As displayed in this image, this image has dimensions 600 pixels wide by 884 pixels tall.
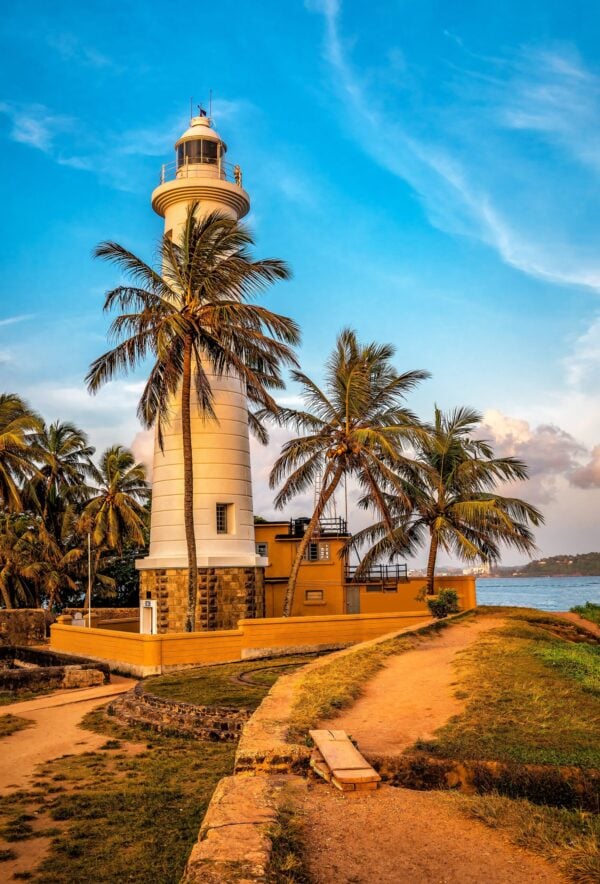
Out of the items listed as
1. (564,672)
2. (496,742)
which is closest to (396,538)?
(564,672)

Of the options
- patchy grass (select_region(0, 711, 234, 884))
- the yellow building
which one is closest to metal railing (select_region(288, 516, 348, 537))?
the yellow building

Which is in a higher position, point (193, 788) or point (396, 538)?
point (396, 538)

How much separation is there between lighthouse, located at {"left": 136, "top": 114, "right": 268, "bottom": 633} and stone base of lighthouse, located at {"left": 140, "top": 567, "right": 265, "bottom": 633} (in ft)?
→ 0.09

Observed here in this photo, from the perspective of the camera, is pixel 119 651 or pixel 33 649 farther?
pixel 33 649

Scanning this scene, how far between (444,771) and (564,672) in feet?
18.7

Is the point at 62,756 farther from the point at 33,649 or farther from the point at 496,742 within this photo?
the point at 33,649

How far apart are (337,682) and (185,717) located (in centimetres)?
281

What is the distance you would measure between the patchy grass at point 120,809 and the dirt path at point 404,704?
1957 millimetres

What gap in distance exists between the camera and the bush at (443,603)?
76.4 feet

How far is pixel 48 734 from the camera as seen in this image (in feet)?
43.5

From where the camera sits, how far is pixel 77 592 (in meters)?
37.2

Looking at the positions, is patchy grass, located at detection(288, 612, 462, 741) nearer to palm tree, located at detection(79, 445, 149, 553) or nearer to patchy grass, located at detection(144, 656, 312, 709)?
patchy grass, located at detection(144, 656, 312, 709)

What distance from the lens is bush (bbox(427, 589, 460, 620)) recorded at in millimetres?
23281

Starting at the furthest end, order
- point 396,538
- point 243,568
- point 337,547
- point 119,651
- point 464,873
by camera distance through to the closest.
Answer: point 337,547, point 396,538, point 243,568, point 119,651, point 464,873
